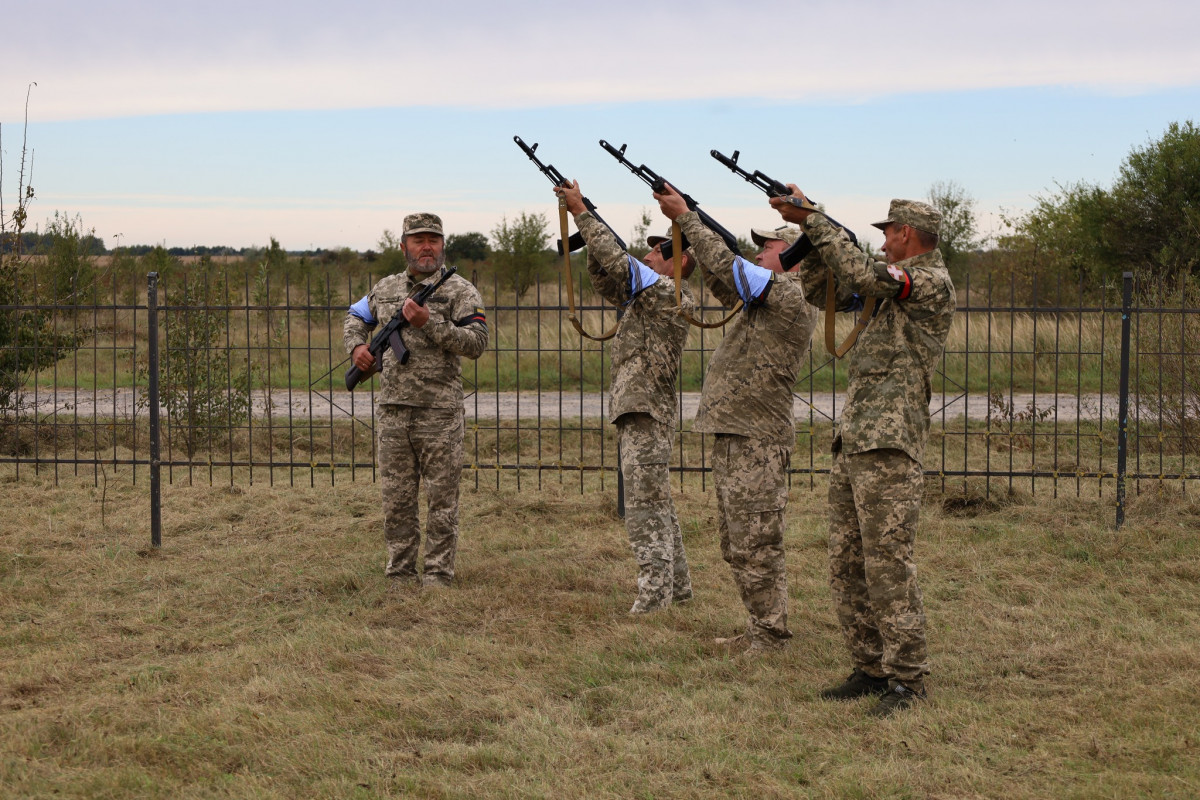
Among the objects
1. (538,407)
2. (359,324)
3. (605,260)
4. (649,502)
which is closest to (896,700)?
(649,502)

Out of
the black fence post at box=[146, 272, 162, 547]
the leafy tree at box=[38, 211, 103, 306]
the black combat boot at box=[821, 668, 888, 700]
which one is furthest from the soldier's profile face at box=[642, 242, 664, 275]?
the leafy tree at box=[38, 211, 103, 306]

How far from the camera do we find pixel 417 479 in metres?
6.64

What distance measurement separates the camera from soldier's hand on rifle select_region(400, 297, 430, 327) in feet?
20.1

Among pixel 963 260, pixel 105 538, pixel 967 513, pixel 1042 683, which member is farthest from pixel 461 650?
pixel 963 260

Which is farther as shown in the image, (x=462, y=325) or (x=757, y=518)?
(x=462, y=325)

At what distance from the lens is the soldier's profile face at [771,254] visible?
5215mm

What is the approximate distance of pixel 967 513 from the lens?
879 cm

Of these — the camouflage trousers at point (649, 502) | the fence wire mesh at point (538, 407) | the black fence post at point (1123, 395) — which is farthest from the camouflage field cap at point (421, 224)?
the black fence post at point (1123, 395)

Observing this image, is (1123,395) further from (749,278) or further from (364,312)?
(364,312)

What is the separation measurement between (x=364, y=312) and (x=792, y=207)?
3009 mm

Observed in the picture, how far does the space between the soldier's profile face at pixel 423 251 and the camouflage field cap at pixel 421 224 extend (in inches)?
0.9

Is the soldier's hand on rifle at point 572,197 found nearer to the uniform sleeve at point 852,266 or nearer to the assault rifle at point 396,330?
the assault rifle at point 396,330

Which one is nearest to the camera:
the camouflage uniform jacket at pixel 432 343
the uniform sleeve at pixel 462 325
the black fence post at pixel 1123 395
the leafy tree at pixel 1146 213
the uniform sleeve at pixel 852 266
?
the uniform sleeve at pixel 852 266

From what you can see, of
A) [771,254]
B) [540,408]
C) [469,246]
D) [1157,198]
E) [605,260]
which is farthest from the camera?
[469,246]
